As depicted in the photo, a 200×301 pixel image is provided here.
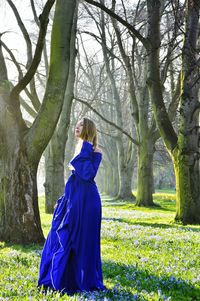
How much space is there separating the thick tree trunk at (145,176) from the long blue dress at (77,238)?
16.5 meters

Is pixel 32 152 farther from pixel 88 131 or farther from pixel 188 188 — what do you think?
pixel 188 188

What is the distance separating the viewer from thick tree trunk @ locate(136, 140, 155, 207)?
2236 centimetres

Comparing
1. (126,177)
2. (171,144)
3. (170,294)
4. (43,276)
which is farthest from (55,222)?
(126,177)

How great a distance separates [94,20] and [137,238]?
Result: 53.2ft

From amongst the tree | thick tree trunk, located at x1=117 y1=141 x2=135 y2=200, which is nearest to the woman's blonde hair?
the tree

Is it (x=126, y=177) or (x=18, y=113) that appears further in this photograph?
(x=126, y=177)

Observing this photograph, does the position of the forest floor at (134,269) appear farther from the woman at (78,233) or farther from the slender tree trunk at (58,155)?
the slender tree trunk at (58,155)

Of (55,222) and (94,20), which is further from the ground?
(94,20)

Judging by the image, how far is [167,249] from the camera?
866 cm

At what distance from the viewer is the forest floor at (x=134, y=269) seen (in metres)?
5.32

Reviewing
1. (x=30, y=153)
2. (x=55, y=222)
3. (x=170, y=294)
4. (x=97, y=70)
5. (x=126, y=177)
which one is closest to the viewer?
(x=170, y=294)

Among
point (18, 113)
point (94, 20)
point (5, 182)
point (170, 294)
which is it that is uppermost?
point (94, 20)

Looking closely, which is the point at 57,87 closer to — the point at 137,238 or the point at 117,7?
the point at 137,238

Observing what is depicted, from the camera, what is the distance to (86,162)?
6.01 metres
